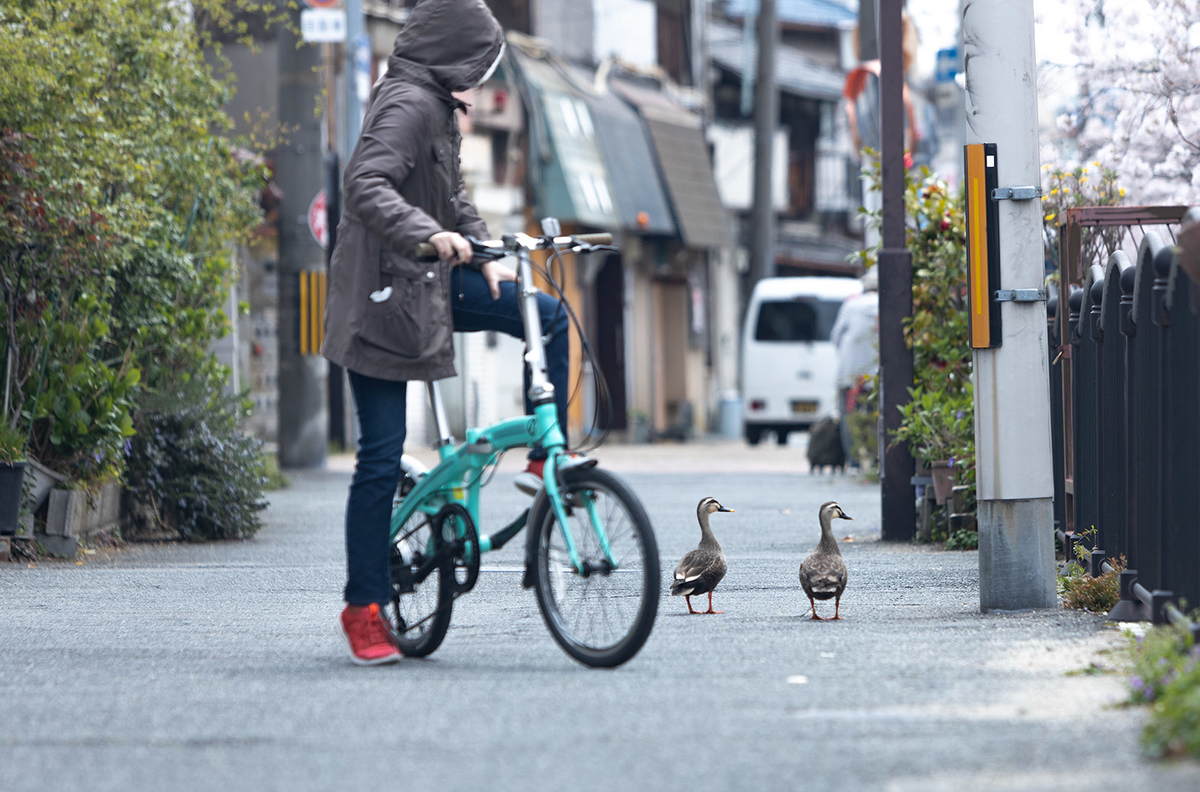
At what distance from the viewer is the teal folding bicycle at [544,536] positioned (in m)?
4.66

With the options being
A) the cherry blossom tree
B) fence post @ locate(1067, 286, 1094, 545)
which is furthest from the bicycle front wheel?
the cherry blossom tree

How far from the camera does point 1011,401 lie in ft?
19.3

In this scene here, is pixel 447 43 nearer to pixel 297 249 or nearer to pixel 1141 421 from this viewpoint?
pixel 1141 421

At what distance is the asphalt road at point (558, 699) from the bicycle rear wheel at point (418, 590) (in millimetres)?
91

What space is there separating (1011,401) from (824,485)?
9.14 m

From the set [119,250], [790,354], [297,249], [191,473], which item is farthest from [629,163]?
[119,250]

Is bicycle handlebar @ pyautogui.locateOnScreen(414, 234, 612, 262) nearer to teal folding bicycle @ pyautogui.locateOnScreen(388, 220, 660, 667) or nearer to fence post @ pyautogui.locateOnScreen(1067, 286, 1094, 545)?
teal folding bicycle @ pyautogui.locateOnScreen(388, 220, 660, 667)

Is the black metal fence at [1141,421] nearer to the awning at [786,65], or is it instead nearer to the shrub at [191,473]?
the shrub at [191,473]

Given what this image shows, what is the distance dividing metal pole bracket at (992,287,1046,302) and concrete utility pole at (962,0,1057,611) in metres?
0.02

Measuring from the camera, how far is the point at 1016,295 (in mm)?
5867

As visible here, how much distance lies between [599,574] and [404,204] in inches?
44.7

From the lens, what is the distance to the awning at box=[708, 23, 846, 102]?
123 feet

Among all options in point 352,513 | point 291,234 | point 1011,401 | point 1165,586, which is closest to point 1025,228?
point 1011,401

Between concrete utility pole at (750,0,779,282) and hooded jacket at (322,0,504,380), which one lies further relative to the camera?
concrete utility pole at (750,0,779,282)
